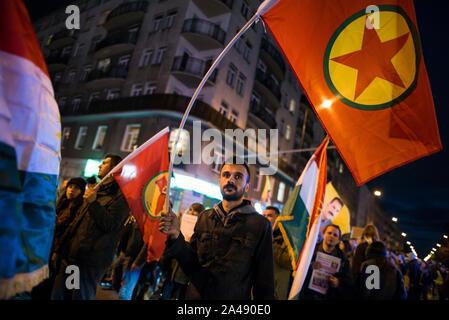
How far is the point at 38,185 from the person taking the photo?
4.17ft

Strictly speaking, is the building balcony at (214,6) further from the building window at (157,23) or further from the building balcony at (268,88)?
the building balcony at (268,88)

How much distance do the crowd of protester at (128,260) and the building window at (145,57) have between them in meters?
16.9

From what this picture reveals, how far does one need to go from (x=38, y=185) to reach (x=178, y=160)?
1548 cm

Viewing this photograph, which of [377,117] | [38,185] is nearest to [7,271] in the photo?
[38,185]

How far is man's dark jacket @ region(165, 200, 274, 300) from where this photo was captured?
6.74 feet

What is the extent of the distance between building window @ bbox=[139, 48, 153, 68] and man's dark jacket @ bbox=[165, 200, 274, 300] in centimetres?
1957

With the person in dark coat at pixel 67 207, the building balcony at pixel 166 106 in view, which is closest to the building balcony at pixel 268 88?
the building balcony at pixel 166 106

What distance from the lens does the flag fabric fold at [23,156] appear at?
43.1 inches

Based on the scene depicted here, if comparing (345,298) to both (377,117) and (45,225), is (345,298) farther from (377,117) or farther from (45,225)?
(45,225)

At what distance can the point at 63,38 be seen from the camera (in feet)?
90.1

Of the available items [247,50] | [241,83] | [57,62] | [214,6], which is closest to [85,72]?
[57,62]

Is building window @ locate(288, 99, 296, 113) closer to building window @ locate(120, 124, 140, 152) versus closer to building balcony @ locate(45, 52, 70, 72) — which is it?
building window @ locate(120, 124, 140, 152)

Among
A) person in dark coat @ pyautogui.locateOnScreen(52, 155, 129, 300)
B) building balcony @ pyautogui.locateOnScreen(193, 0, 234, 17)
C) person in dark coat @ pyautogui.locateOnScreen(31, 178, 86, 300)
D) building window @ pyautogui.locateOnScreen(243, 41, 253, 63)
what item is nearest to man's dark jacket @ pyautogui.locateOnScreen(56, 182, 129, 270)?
person in dark coat @ pyautogui.locateOnScreen(52, 155, 129, 300)

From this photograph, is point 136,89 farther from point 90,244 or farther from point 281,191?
point 90,244
